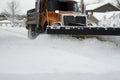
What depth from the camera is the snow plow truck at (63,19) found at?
1216cm

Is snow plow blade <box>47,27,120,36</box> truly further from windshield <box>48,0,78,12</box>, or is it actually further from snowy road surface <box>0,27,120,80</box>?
windshield <box>48,0,78,12</box>

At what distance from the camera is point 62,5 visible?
609 inches

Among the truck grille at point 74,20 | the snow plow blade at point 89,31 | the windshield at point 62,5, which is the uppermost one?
the windshield at point 62,5

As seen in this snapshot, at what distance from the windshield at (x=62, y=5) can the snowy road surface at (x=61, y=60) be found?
264 cm

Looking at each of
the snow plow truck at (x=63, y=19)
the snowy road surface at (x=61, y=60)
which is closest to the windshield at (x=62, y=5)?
the snow plow truck at (x=63, y=19)

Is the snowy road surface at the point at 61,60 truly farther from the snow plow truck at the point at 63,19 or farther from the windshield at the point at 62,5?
the windshield at the point at 62,5

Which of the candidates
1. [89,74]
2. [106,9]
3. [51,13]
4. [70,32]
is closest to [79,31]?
[70,32]

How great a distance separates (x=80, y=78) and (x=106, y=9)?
62286 mm

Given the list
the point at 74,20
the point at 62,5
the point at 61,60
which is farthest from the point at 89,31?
the point at 62,5

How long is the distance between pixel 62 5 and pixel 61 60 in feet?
21.9

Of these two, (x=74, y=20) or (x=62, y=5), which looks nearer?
(x=74, y=20)

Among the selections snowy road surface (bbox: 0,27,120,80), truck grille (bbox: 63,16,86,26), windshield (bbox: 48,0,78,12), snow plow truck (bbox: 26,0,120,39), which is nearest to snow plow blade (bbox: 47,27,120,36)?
snow plow truck (bbox: 26,0,120,39)

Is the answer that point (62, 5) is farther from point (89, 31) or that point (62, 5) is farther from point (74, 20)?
point (89, 31)

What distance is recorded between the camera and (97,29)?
12156mm
